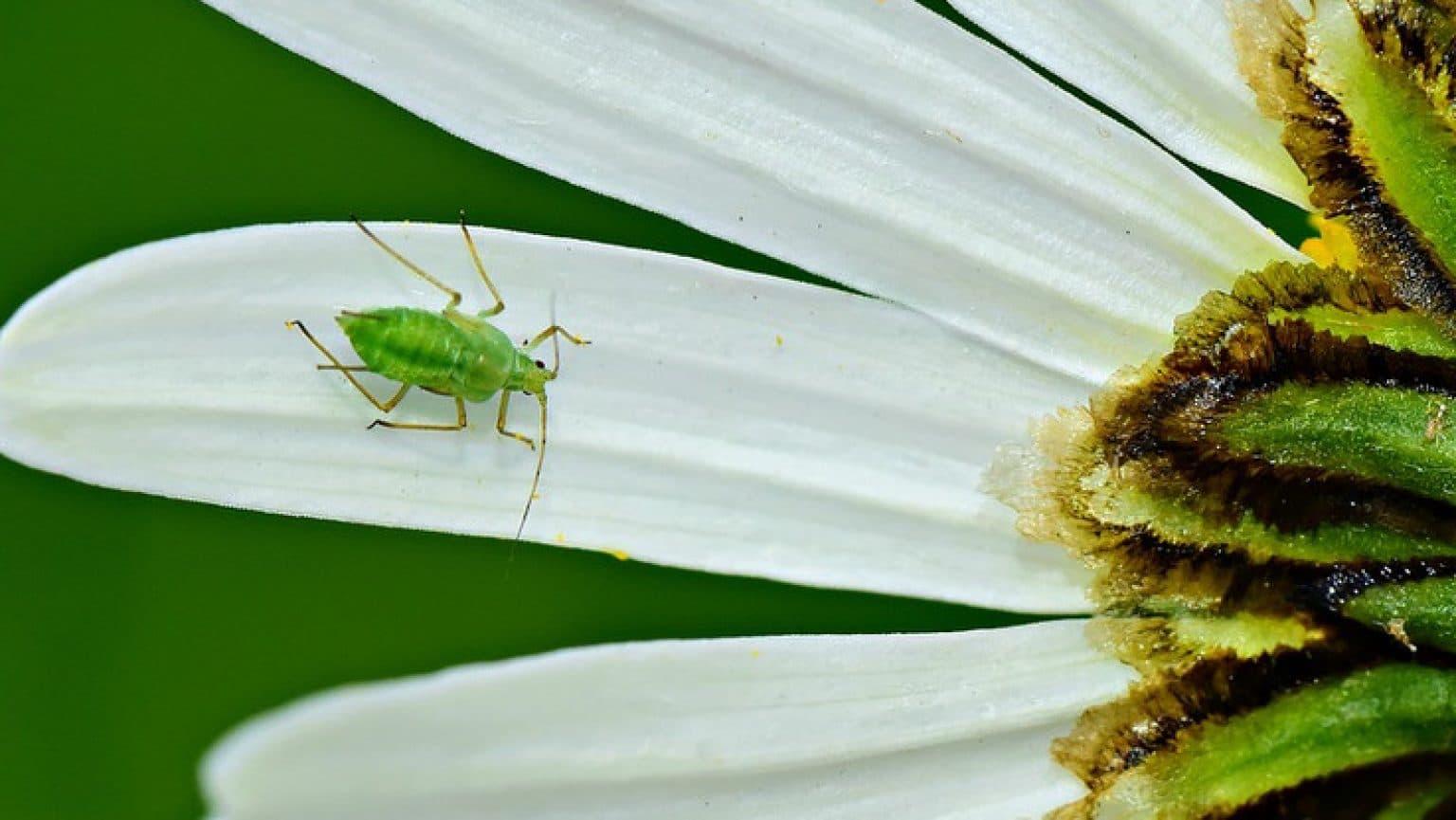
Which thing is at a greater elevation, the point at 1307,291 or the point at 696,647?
the point at 1307,291

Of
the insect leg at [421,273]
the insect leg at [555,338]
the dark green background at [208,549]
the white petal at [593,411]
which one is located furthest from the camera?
the dark green background at [208,549]

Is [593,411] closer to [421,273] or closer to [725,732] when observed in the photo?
[421,273]

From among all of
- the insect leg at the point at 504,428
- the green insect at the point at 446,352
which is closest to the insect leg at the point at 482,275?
the green insect at the point at 446,352

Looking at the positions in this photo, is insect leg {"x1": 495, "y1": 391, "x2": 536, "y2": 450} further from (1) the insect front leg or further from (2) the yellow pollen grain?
(2) the yellow pollen grain

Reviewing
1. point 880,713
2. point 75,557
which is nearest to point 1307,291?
point 880,713

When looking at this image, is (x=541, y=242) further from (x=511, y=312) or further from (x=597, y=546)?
(x=597, y=546)

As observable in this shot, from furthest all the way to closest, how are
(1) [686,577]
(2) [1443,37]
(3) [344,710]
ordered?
(1) [686,577] < (2) [1443,37] < (3) [344,710]

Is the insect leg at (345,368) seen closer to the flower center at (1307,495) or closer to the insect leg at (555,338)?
the insect leg at (555,338)

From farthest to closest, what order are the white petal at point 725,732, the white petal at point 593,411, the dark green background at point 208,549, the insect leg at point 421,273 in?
the dark green background at point 208,549
the insect leg at point 421,273
the white petal at point 593,411
the white petal at point 725,732
